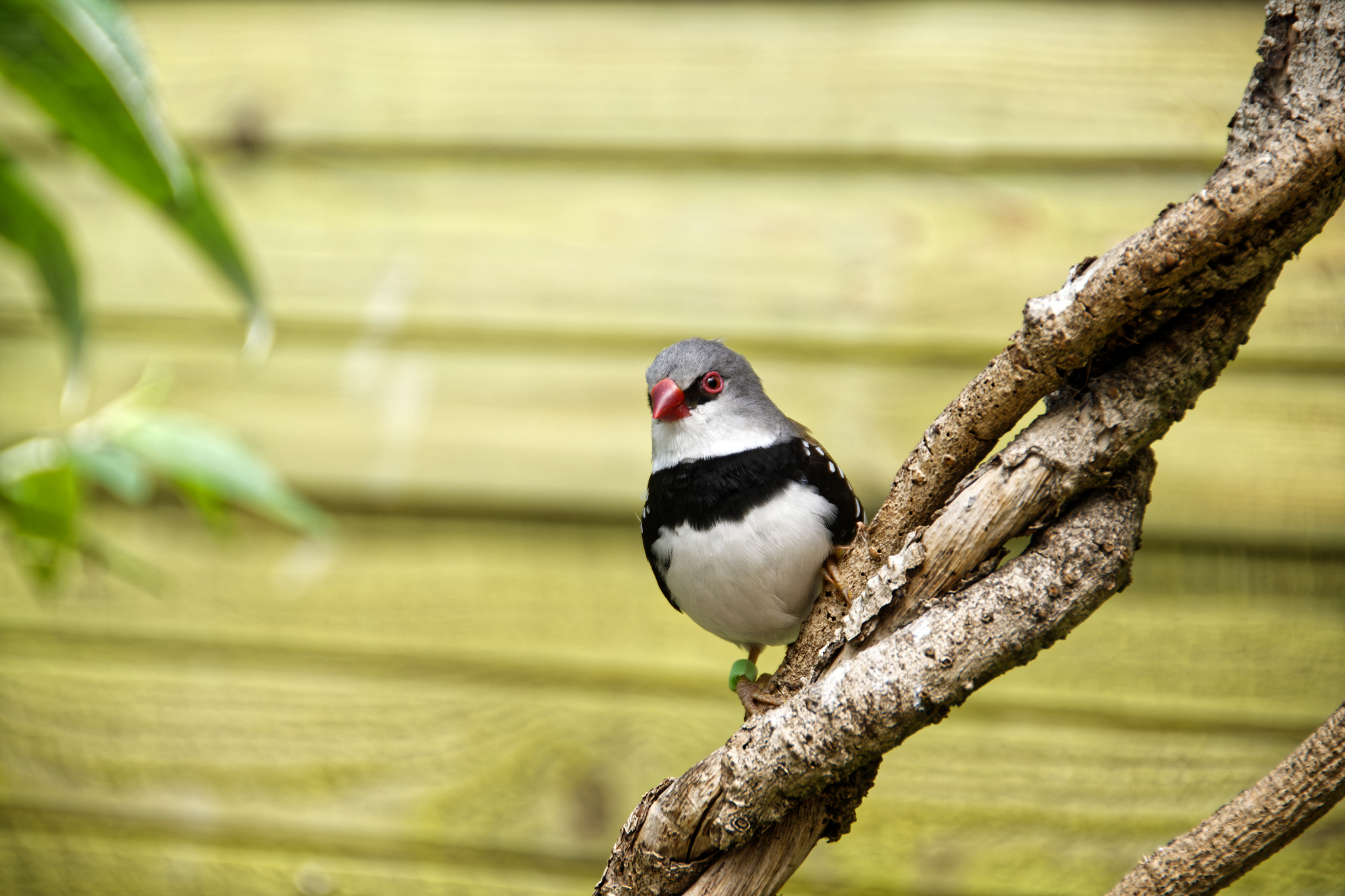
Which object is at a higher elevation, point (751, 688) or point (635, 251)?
point (635, 251)

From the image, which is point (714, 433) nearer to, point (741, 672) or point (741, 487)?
point (741, 487)

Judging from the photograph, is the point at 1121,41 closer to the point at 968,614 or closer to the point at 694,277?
the point at 694,277

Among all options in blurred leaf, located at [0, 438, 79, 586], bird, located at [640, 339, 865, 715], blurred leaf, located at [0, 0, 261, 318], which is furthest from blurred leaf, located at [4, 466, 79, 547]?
bird, located at [640, 339, 865, 715]

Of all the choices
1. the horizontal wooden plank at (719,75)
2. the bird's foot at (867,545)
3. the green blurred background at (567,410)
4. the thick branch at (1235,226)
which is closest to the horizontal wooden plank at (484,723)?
the green blurred background at (567,410)

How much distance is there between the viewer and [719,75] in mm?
1794

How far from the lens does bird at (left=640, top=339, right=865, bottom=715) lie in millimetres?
999

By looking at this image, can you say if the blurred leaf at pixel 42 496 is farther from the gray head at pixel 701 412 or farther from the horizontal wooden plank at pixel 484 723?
the horizontal wooden plank at pixel 484 723

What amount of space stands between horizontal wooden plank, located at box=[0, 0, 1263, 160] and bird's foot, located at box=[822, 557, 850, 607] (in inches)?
40.4

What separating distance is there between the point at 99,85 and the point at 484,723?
1.28 m

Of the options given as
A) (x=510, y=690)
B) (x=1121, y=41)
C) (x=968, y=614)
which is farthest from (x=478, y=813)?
(x=1121, y=41)

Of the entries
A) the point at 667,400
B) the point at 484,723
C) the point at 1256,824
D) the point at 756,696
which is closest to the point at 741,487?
the point at 667,400

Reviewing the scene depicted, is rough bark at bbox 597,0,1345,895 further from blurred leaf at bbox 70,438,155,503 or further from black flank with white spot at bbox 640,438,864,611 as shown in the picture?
blurred leaf at bbox 70,438,155,503

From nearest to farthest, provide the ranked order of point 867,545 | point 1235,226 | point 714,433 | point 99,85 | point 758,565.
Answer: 1. point 1235,226
2. point 867,545
3. point 99,85
4. point 758,565
5. point 714,433

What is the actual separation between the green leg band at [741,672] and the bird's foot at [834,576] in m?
0.15
